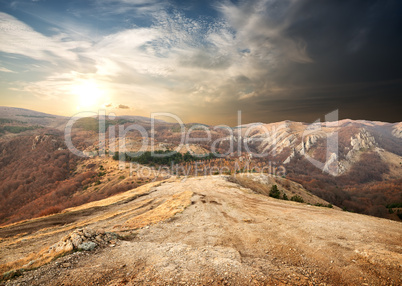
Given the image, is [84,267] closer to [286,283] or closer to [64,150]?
[286,283]

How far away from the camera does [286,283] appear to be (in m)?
6.43

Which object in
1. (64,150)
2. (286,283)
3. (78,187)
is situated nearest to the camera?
(286,283)

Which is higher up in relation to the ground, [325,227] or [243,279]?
[243,279]

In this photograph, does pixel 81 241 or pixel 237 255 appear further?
pixel 81 241

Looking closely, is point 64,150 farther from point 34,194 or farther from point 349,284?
point 349,284

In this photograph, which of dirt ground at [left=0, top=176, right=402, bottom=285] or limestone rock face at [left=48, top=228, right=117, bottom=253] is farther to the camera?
limestone rock face at [left=48, top=228, right=117, bottom=253]

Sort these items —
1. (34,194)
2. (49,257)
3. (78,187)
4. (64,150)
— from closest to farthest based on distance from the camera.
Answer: (49,257), (78,187), (34,194), (64,150)

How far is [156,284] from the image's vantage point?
648cm

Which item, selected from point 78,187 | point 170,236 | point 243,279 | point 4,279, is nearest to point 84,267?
point 4,279

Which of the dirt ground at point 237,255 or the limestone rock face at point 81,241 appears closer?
the dirt ground at point 237,255

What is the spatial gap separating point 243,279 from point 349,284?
4.20 m

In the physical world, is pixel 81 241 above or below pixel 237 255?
above

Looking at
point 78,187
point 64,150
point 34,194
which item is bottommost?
point 34,194

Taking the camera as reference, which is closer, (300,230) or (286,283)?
(286,283)
